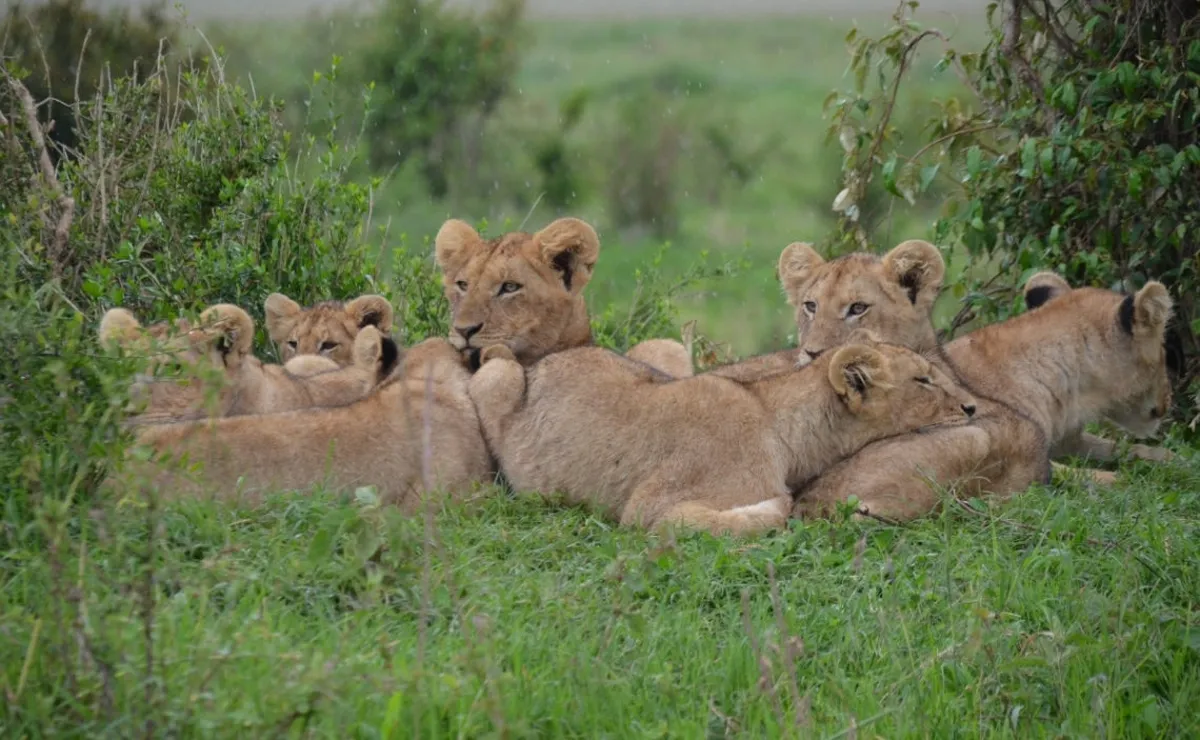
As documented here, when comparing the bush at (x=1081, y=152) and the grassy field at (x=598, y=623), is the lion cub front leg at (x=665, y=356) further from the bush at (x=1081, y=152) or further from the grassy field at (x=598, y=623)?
the grassy field at (x=598, y=623)

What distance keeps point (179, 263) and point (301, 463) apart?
1.85 meters

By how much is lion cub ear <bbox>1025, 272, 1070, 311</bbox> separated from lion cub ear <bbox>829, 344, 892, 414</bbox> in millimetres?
1381

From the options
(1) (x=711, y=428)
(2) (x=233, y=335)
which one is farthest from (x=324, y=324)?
(1) (x=711, y=428)

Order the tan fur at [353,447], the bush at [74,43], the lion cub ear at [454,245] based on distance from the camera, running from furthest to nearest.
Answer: the bush at [74,43] < the lion cub ear at [454,245] < the tan fur at [353,447]

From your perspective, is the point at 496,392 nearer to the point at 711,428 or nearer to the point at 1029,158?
the point at 711,428

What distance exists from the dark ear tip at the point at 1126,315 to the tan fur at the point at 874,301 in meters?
0.72

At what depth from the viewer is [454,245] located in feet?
21.9

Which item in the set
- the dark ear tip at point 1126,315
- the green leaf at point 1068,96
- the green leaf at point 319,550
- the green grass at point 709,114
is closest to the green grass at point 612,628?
the green leaf at point 319,550

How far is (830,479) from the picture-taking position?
18.7 feet

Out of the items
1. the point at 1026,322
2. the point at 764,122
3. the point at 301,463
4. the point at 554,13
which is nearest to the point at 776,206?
the point at 764,122

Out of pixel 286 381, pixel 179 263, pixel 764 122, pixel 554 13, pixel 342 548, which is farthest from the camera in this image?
pixel 554 13

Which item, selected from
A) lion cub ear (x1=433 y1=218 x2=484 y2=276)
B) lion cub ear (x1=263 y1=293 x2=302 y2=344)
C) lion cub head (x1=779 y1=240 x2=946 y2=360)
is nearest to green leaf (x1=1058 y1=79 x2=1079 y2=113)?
lion cub head (x1=779 y1=240 x2=946 y2=360)

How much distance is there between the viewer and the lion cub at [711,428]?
5648mm

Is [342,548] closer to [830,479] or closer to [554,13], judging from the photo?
[830,479]
